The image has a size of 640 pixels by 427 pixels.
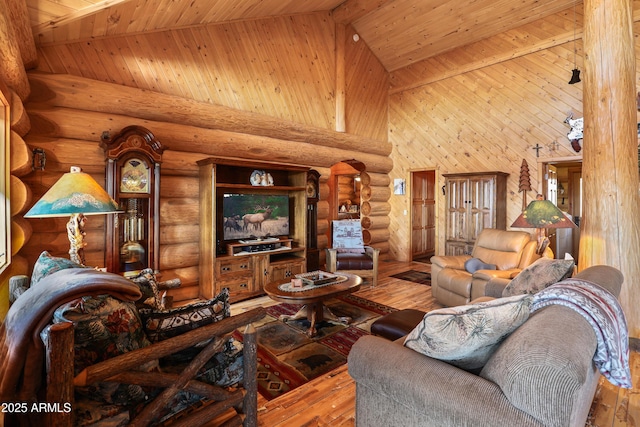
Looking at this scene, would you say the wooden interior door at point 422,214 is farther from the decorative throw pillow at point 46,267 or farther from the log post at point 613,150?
the decorative throw pillow at point 46,267

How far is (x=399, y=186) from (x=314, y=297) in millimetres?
4829

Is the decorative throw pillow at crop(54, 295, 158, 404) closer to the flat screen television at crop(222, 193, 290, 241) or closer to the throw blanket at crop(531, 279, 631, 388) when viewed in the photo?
the throw blanket at crop(531, 279, 631, 388)

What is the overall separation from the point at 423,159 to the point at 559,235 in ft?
9.32

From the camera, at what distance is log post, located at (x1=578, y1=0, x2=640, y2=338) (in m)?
2.97

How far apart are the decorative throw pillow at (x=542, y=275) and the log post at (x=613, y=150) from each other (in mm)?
1200

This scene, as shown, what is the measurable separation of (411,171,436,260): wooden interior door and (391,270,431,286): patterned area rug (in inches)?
49.4

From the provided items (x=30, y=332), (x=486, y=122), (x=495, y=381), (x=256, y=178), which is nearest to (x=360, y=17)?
(x=486, y=122)

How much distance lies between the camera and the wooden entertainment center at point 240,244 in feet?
13.4

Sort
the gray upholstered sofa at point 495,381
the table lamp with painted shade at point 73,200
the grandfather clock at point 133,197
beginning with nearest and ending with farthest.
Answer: the gray upholstered sofa at point 495,381 < the table lamp with painted shade at point 73,200 < the grandfather clock at point 133,197

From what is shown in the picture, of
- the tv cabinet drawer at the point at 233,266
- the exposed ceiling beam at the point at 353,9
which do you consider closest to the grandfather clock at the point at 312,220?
the tv cabinet drawer at the point at 233,266

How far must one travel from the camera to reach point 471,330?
4.15 ft

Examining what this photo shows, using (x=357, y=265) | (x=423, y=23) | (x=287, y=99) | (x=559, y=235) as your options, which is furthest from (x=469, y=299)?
(x=423, y=23)

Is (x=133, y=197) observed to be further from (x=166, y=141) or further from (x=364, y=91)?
(x=364, y=91)

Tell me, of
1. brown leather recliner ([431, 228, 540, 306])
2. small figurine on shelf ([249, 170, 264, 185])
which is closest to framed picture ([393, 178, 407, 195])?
brown leather recliner ([431, 228, 540, 306])
